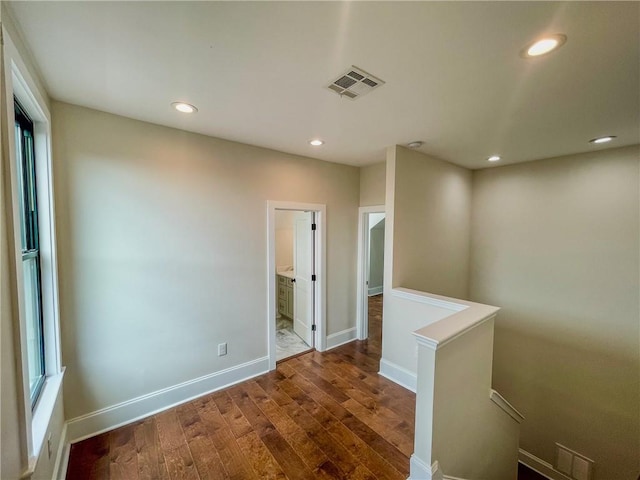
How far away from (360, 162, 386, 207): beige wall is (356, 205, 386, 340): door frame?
5.6 inches

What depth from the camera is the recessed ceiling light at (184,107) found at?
76.7 inches

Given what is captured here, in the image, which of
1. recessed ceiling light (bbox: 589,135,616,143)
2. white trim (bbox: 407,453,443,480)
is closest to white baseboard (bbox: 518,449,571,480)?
white trim (bbox: 407,453,443,480)

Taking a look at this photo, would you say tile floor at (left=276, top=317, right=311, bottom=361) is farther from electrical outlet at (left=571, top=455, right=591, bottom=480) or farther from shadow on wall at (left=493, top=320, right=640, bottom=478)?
electrical outlet at (left=571, top=455, right=591, bottom=480)

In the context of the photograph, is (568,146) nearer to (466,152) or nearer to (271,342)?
(466,152)

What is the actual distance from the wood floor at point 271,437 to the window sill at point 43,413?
2.06 feet

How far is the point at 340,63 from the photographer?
1462 millimetres

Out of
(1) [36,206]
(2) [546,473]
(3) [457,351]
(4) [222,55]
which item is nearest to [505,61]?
(4) [222,55]

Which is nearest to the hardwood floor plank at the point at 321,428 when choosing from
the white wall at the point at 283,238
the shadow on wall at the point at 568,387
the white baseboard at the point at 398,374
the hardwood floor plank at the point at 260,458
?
the hardwood floor plank at the point at 260,458

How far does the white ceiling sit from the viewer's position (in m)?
1.13

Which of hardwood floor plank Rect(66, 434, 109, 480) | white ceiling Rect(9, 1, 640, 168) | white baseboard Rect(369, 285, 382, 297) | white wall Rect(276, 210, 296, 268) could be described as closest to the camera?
white ceiling Rect(9, 1, 640, 168)

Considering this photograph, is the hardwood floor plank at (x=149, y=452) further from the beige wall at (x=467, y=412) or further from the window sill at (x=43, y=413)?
the beige wall at (x=467, y=412)

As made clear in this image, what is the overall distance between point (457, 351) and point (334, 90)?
1.95 metres

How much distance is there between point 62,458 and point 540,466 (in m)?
5.35

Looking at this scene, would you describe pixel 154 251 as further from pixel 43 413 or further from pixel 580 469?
pixel 580 469
